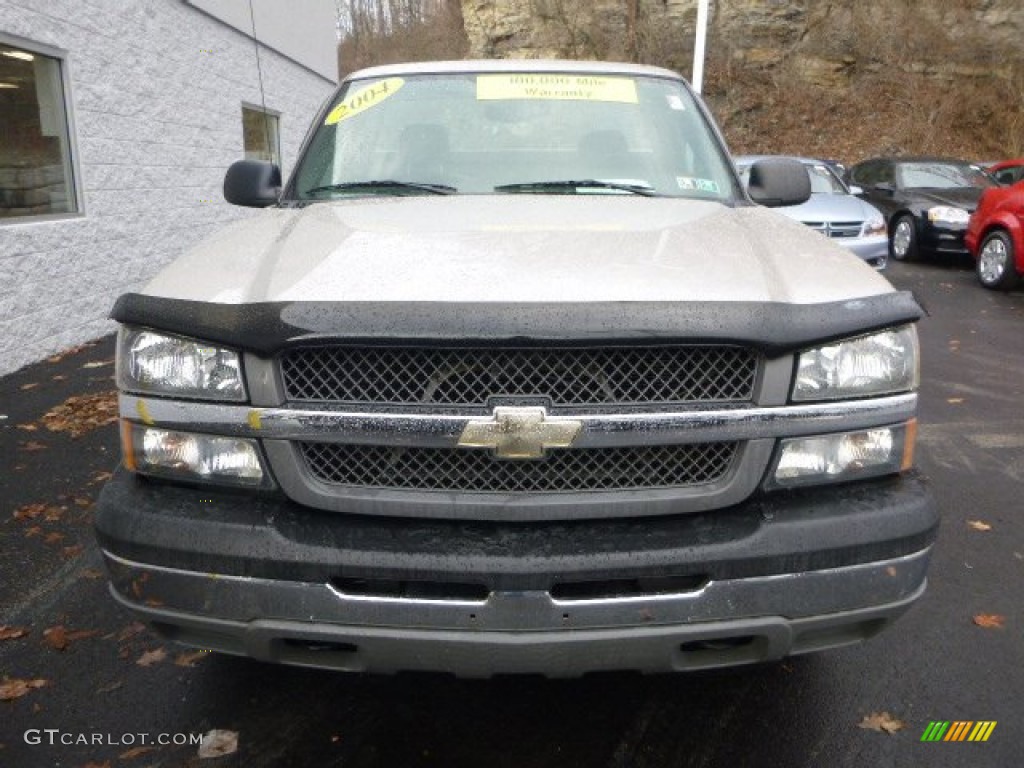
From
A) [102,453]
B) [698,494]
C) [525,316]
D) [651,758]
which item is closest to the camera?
[525,316]

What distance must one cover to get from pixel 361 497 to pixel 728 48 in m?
31.9

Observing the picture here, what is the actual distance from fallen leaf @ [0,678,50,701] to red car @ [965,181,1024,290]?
10.6 m

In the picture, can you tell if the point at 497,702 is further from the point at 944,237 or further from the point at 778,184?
the point at 944,237

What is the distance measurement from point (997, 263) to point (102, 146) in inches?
404

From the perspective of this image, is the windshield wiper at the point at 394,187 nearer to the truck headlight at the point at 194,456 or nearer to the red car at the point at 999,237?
the truck headlight at the point at 194,456

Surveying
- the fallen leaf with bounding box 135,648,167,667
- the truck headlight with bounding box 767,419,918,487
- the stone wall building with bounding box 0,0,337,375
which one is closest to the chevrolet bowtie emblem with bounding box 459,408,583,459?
the truck headlight with bounding box 767,419,918,487

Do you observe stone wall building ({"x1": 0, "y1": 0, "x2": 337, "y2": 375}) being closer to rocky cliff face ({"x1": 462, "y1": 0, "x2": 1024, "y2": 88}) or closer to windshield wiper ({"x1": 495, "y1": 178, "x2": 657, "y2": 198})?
windshield wiper ({"x1": 495, "y1": 178, "x2": 657, "y2": 198})

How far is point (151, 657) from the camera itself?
292 centimetres

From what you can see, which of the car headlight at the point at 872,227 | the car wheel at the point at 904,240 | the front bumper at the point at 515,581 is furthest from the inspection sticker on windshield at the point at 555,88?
the car wheel at the point at 904,240

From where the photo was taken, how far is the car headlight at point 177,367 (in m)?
2.05

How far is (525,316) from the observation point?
6.26ft

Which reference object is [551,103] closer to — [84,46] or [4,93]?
[4,93]

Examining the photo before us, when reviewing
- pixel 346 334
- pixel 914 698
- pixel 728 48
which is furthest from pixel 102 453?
pixel 728 48

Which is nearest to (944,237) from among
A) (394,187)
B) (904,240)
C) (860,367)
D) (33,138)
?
(904,240)
